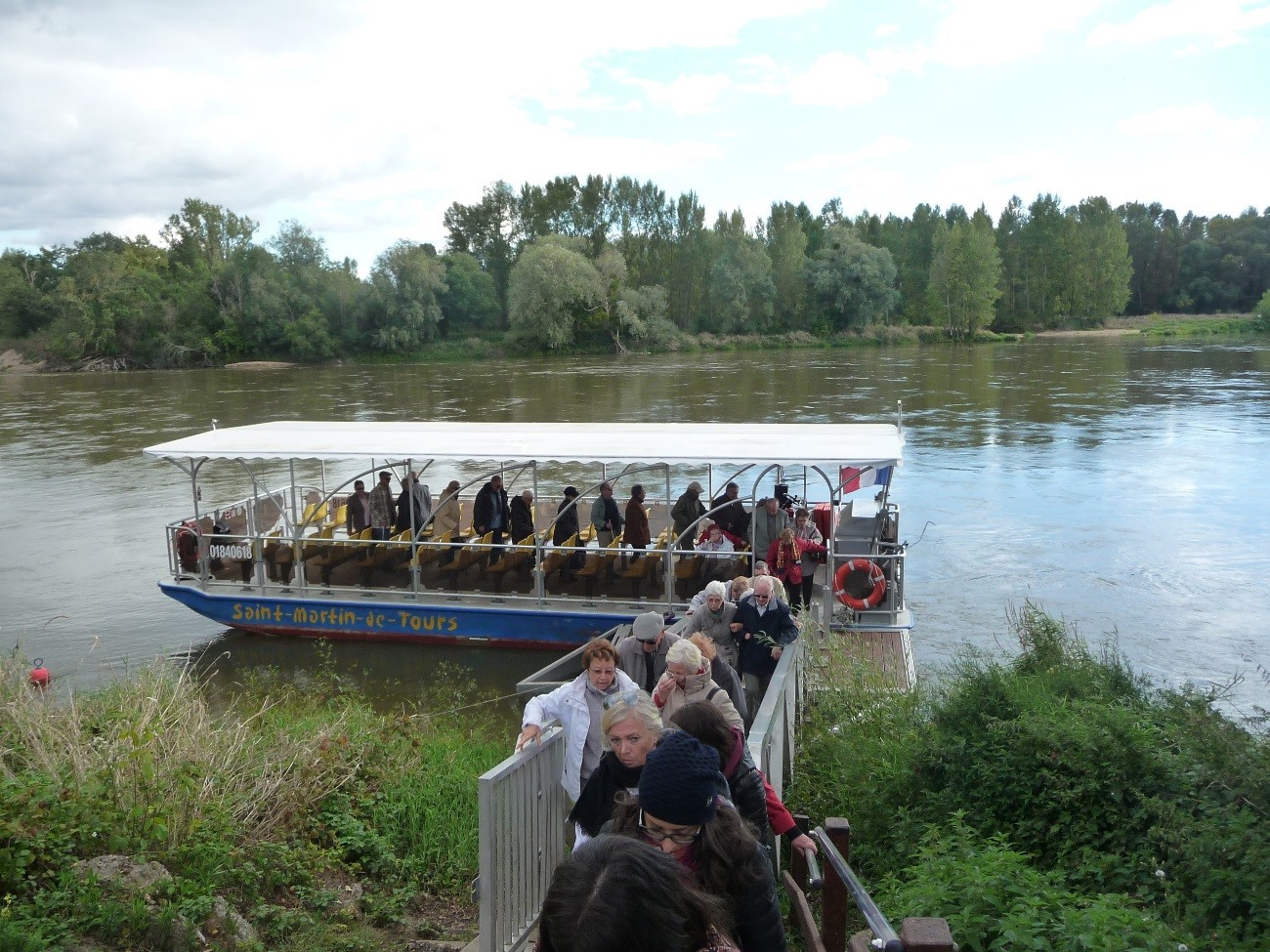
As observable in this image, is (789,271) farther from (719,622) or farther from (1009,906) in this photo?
(1009,906)

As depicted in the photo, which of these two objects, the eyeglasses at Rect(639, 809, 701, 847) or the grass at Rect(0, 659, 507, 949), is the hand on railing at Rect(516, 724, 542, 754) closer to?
the grass at Rect(0, 659, 507, 949)

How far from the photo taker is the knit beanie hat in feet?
9.84

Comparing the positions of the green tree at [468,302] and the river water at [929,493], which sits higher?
the green tree at [468,302]

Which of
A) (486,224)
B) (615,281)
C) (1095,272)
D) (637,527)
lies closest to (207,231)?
(486,224)

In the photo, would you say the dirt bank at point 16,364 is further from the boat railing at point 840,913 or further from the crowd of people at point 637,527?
the boat railing at point 840,913

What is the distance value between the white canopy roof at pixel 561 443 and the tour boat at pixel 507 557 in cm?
3

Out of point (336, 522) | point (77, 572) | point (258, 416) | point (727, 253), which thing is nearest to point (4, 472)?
point (258, 416)

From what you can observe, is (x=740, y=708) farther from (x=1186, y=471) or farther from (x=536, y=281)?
(x=536, y=281)

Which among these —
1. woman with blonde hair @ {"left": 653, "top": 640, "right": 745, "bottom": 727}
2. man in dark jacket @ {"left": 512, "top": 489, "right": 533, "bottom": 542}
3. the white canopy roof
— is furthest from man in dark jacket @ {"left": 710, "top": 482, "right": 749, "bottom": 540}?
woman with blonde hair @ {"left": 653, "top": 640, "right": 745, "bottom": 727}

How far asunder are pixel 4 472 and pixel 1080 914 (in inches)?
1265

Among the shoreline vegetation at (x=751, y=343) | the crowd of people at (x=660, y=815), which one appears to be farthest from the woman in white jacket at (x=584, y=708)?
the shoreline vegetation at (x=751, y=343)

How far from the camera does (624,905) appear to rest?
218 centimetres

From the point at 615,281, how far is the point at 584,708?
2803 inches

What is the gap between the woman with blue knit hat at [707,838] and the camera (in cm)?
298
